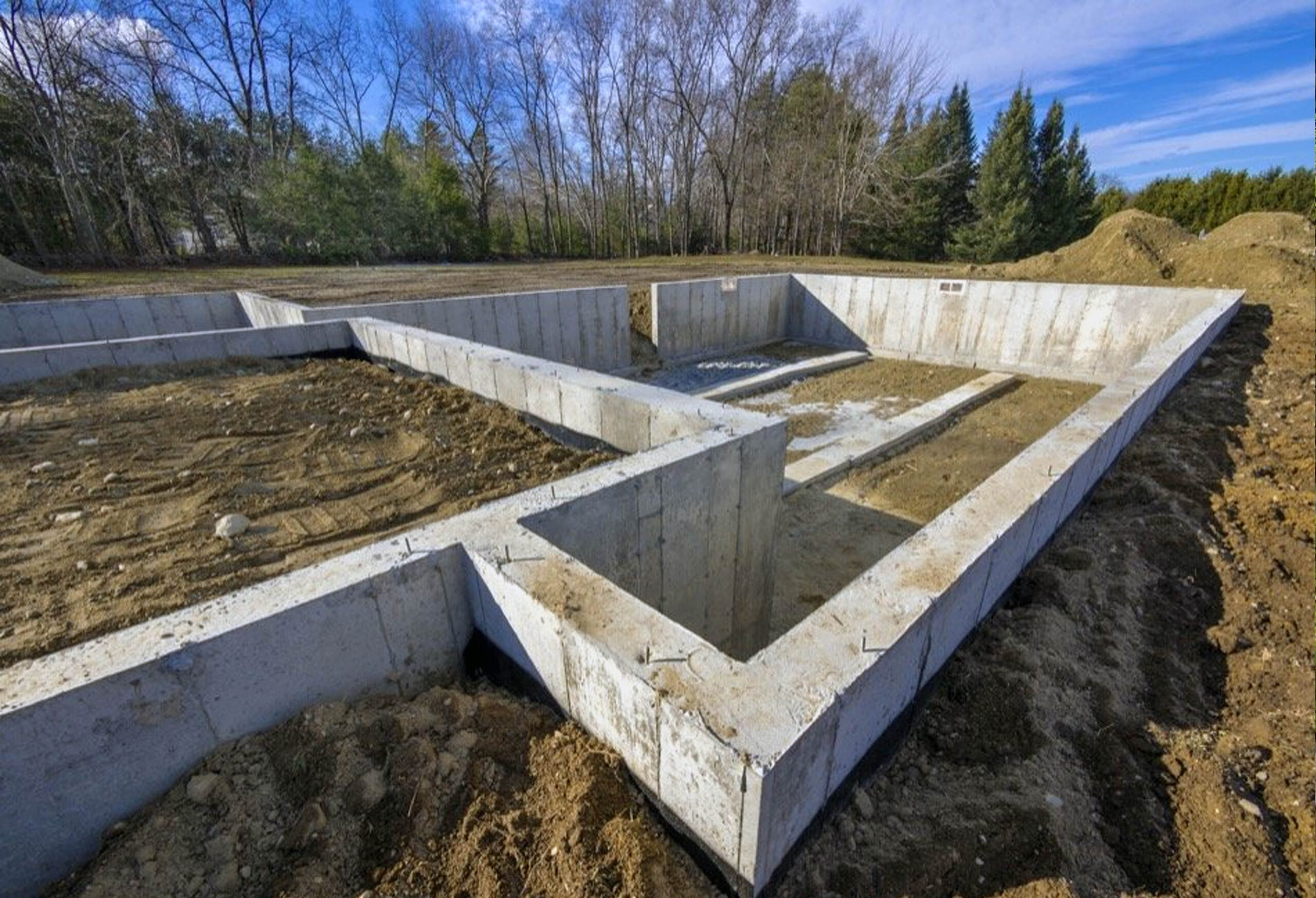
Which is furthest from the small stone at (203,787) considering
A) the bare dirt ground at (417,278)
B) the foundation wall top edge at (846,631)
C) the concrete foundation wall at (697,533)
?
the bare dirt ground at (417,278)

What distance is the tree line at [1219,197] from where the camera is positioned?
23.6 metres

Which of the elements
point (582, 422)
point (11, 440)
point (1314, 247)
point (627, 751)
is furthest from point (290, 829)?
point (1314, 247)

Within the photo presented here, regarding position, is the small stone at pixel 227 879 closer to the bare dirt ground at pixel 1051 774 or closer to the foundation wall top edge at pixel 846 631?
the bare dirt ground at pixel 1051 774

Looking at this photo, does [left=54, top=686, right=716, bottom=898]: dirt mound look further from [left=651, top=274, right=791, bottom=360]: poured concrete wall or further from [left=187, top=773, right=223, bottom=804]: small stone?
[left=651, top=274, right=791, bottom=360]: poured concrete wall

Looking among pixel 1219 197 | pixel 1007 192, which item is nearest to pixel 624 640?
pixel 1007 192

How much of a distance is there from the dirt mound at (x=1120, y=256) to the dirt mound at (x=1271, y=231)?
113 cm

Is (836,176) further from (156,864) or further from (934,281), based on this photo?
(156,864)

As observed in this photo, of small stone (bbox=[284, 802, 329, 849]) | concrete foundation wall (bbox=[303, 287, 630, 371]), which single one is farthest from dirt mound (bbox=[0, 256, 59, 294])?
small stone (bbox=[284, 802, 329, 849])

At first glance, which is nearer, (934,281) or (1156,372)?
(1156,372)

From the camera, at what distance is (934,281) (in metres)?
10.6

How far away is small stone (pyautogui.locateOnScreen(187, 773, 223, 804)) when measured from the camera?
4.40ft

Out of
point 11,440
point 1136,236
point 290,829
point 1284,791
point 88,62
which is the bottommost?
point 1284,791

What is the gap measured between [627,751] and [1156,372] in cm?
559

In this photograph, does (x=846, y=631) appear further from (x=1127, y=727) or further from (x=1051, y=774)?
(x=1127, y=727)
